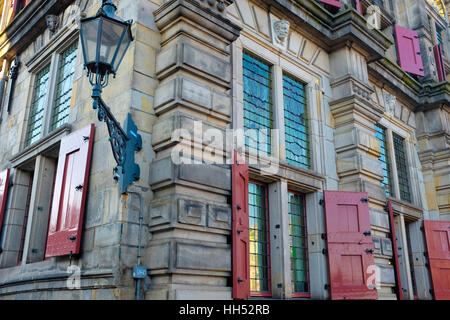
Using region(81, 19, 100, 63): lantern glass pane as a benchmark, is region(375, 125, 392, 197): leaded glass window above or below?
above

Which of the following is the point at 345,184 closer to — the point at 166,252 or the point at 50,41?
the point at 166,252

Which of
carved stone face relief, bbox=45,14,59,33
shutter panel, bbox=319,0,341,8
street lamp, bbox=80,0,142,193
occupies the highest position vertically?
shutter panel, bbox=319,0,341,8

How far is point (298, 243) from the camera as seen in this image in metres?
7.82

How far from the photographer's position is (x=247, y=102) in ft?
25.0

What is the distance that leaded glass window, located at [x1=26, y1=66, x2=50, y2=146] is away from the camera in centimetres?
893

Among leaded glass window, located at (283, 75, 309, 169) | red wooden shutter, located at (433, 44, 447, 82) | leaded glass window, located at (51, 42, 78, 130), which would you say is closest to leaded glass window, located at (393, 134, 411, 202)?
red wooden shutter, located at (433, 44, 447, 82)

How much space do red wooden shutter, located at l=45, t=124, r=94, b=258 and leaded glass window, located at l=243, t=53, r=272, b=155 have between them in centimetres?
259

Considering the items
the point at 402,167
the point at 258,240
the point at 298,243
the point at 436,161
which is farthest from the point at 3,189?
the point at 436,161

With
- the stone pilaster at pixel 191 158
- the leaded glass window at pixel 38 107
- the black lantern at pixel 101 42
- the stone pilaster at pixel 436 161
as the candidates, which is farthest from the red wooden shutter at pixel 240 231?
the stone pilaster at pixel 436 161

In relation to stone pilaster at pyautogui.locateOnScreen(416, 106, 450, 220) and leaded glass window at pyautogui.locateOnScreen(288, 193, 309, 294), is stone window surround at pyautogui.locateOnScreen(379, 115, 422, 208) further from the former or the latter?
leaded glass window at pyautogui.locateOnScreen(288, 193, 309, 294)

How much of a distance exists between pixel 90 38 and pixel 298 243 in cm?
502

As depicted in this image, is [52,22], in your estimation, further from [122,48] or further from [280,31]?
[122,48]

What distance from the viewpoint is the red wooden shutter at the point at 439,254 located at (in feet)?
34.5

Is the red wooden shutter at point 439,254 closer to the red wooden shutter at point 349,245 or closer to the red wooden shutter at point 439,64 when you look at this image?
the red wooden shutter at point 349,245
